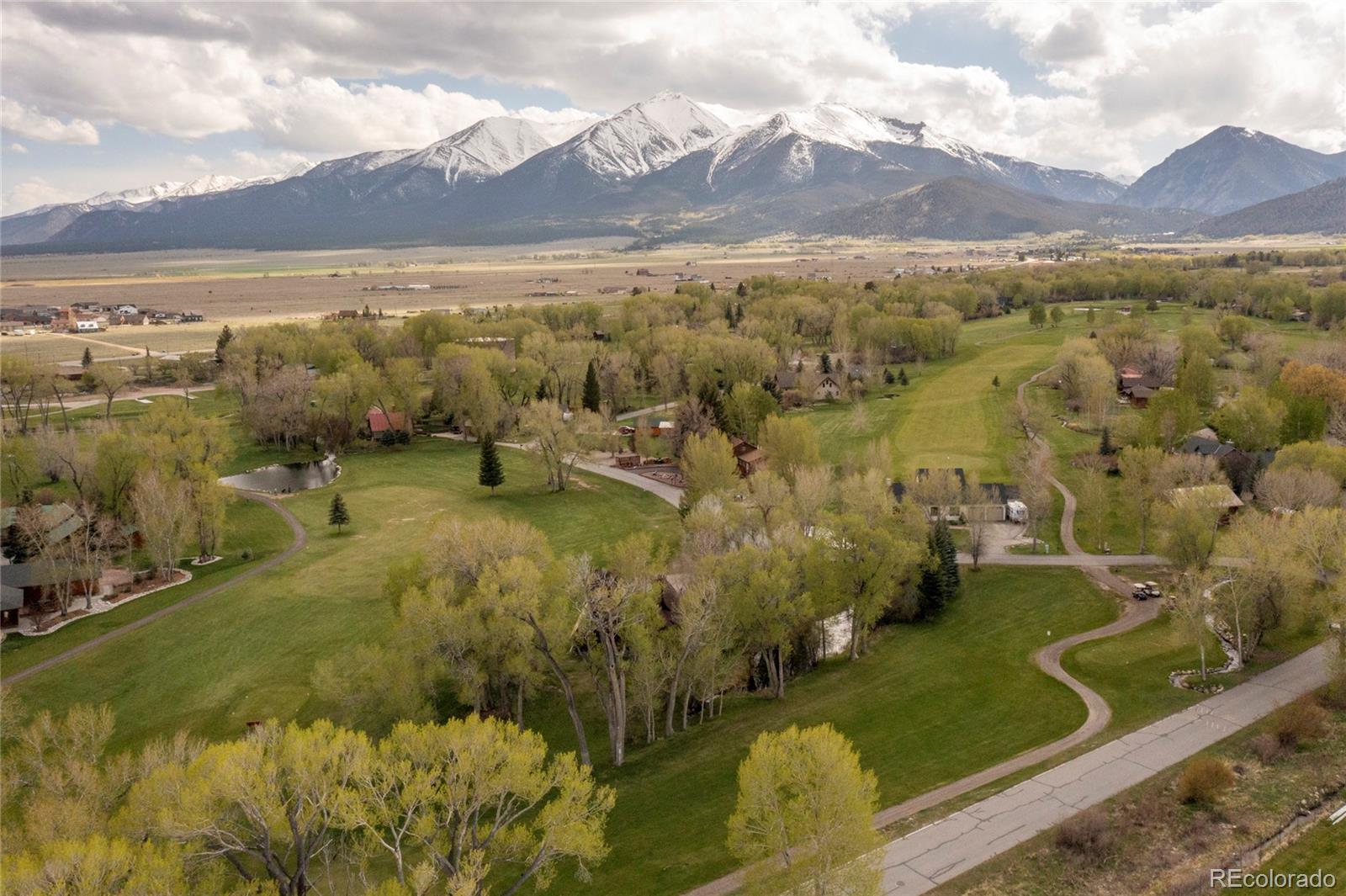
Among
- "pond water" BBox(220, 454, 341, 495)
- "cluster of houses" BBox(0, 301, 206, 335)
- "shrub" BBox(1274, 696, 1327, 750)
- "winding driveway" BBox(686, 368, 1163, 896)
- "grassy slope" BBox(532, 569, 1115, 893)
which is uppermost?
"cluster of houses" BBox(0, 301, 206, 335)

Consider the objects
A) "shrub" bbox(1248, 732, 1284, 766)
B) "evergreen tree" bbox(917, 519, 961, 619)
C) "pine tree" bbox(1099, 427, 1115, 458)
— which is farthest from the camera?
"pine tree" bbox(1099, 427, 1115, 458)

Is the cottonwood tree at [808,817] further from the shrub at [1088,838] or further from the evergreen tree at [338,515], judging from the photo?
the evergreen tree at [338,515]

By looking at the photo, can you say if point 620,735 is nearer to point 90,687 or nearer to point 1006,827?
point 1006,827

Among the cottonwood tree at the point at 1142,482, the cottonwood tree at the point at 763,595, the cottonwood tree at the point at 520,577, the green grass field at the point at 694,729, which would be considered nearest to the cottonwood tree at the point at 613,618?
the cottonwood tree at the point at 520,577

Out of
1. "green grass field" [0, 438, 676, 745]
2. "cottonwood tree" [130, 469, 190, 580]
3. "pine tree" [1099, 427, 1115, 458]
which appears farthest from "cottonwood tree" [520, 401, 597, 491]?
"pine tree" [1099, 427, 1115, 458]

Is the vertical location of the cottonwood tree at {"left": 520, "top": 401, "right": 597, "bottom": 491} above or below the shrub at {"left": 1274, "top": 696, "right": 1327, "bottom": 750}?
above

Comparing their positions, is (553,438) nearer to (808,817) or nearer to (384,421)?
(384,421)

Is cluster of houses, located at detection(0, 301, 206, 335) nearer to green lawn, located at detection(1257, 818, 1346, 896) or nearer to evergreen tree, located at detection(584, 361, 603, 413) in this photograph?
evergreen tree, located at detection(584, 361, 603, 413)

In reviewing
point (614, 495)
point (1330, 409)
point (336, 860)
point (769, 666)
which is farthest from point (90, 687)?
point (1330, 409)
